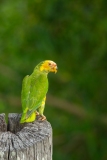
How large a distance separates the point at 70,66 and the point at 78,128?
1.12 meters

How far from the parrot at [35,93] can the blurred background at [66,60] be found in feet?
13.0

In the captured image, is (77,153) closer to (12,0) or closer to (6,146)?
(12,0)

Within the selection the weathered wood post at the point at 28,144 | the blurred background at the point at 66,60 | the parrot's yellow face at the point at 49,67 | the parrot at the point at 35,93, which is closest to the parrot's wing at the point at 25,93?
the parrot at the point at 35,93

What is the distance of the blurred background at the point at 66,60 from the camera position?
9.66 metres

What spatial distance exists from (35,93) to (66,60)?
19.7 ft

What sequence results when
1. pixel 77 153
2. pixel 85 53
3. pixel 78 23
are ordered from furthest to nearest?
pixel 77 153
pixel 85 53
pixel 78 23

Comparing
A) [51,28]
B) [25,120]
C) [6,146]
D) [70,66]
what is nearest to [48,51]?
[51,28]

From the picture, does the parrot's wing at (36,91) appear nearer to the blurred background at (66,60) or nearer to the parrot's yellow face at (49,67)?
the parrot's yellow face at (49,67)

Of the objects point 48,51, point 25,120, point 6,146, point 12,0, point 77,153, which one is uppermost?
point 12,0

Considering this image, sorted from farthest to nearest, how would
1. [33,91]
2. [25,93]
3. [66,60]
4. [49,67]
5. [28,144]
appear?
[66,60] < [49,67] < [33,91] < [25,93] < [28,144]

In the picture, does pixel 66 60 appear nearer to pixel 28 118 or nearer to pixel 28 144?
pixel 28 118

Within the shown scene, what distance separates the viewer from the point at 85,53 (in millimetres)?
10328

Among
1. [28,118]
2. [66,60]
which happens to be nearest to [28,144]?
[28,118]

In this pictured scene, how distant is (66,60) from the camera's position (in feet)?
34.5
